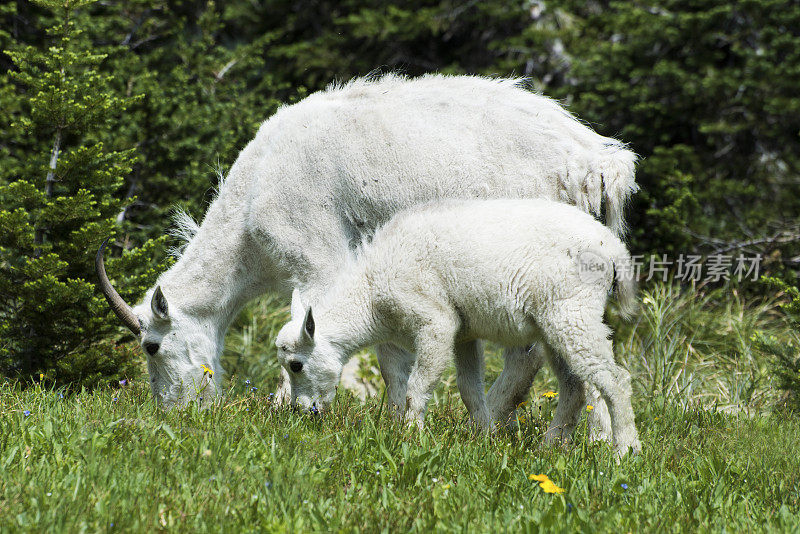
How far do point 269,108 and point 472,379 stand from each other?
16.9 feet

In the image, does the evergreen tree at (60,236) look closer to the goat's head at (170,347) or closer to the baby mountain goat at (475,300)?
the goat's head at (170,347)

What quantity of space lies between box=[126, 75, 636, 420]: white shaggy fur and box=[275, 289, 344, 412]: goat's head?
621 millimetres

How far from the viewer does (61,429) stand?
174 inches

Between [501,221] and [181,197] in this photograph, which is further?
[181,197]

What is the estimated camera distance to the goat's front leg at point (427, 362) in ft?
16.7

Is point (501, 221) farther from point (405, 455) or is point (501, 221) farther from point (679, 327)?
point (679, 327)

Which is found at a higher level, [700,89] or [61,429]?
[61,429]

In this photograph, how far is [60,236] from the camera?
21.1ft

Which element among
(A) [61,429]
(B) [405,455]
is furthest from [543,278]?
(A) [61,429]

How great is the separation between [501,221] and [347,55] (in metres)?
7.82

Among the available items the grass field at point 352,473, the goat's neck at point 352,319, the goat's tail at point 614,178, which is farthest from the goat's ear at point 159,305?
the goat's tail at point 614,178

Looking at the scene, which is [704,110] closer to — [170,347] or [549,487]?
[170,347]

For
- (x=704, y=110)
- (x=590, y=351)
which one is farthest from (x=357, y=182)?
(x=704, y=110)

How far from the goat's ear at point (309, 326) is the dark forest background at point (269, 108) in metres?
2.08
